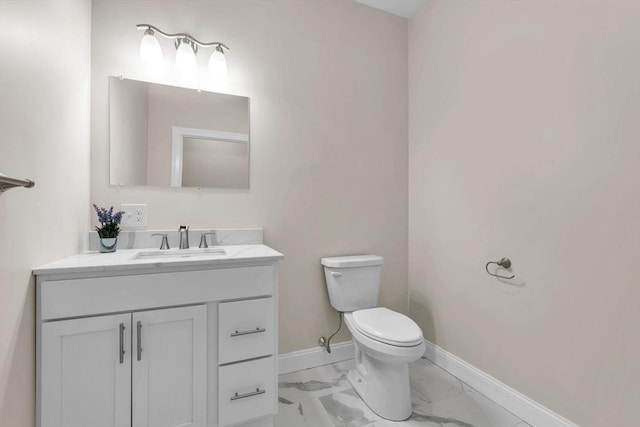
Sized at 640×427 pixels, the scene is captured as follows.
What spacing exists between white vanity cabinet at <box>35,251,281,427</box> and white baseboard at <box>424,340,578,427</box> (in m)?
1.19

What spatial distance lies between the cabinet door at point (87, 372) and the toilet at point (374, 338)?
1.09m

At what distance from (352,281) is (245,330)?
808 millimetres

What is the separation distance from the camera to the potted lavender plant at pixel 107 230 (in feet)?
4.74

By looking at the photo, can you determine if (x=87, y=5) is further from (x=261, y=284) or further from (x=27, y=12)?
(x=261, y=284)

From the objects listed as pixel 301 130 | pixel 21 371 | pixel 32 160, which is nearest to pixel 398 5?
pixel 301 130

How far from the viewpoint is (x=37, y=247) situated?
3.48 feet

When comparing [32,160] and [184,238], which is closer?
[32,160]

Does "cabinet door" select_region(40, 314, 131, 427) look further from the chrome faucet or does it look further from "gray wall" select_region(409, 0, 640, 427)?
"gray wall" select_region(409, 0, 640, 427)

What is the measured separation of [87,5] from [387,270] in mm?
2366

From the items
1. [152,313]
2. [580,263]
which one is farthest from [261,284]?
[580,263]

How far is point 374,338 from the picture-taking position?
1.49m

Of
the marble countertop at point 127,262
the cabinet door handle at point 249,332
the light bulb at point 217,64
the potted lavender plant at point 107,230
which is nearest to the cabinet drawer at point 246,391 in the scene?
the cabinet door handle at point 249,332

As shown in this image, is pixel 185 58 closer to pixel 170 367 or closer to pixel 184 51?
pixel 184 51

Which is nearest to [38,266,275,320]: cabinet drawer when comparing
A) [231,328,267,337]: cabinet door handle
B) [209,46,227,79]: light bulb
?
[231,328,267,337]: cabinet door handle
